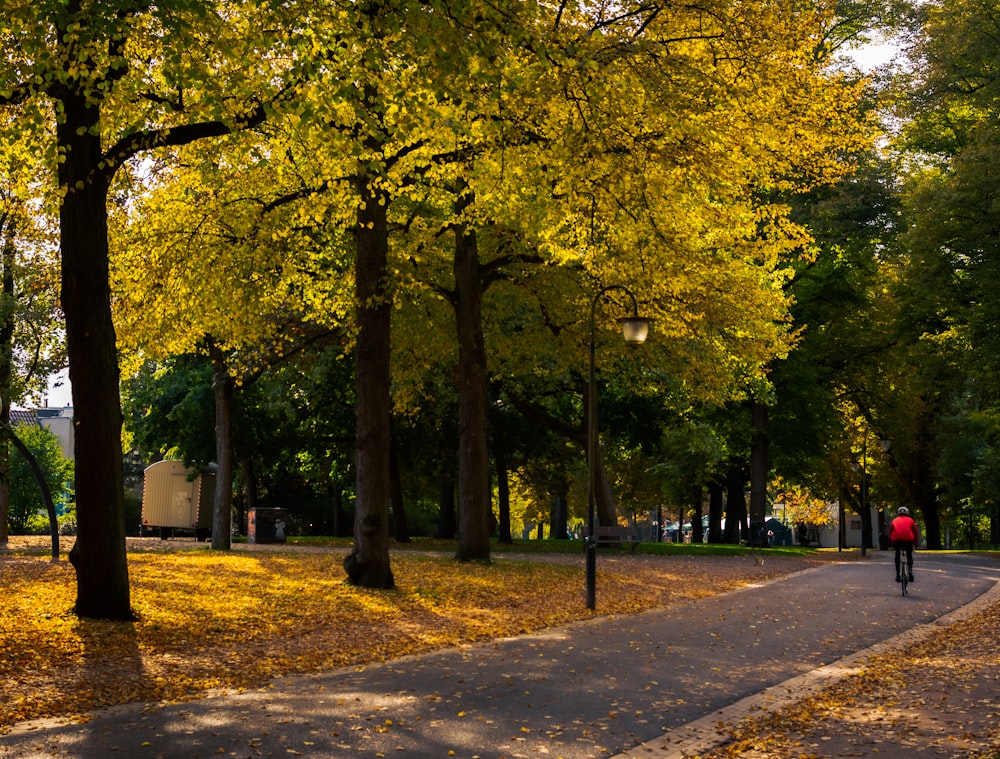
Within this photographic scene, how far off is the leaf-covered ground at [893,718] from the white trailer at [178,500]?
35.3m

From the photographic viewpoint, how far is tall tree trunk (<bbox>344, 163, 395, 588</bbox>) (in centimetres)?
1850

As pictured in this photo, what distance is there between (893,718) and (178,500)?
3874cm

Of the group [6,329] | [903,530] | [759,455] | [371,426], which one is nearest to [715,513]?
[759,455]

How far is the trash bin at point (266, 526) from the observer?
37.0 meters

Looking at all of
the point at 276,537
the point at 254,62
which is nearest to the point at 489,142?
the point at 254,62

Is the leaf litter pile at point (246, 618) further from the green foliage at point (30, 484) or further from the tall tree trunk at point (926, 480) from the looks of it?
the tall tree trunk at point (926, 480)

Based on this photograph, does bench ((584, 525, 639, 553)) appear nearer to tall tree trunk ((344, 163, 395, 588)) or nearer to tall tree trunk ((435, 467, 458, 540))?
tall tree trunk ((344, 163, 395, 588))

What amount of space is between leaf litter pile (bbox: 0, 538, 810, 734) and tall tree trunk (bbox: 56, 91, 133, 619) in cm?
57

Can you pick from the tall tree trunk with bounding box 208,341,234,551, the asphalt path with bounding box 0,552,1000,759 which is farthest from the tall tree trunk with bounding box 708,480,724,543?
the asphalt path with bounding box 0,552,1000,759

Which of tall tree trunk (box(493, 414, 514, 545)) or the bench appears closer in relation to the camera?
the bench

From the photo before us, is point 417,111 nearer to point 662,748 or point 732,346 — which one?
point 662,748

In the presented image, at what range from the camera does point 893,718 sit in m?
8.86

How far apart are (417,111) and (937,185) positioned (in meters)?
24.1

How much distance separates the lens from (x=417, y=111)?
12.9m
